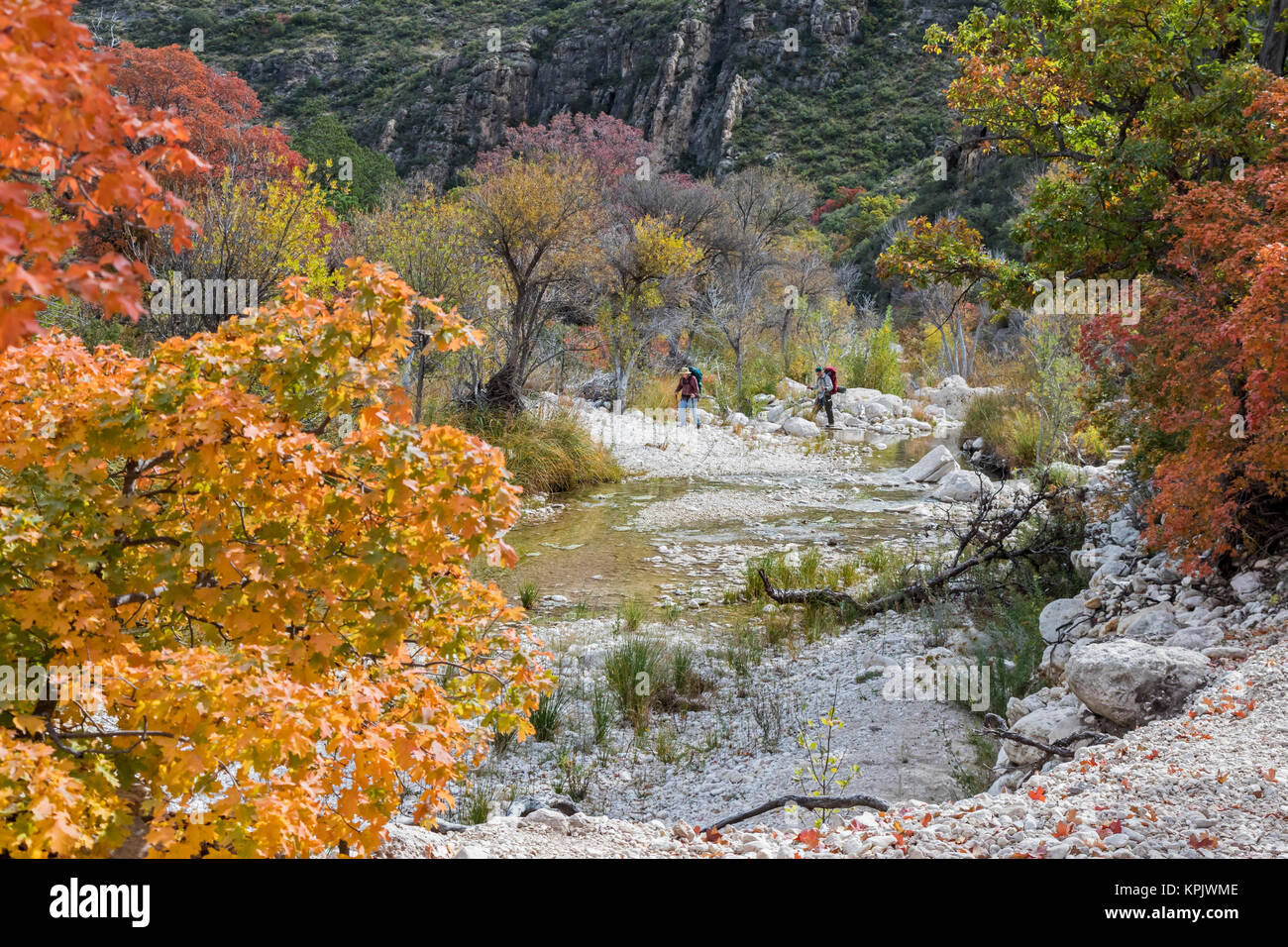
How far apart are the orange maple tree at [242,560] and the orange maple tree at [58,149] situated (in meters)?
0.63

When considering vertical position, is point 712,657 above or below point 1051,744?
below

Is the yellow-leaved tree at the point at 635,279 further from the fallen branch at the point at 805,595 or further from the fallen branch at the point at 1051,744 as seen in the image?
the fallen branch at the point at 1051,744

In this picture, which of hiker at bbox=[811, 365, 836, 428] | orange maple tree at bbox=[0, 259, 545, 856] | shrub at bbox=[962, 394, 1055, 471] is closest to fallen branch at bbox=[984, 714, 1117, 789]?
orange maple tree at bbox=[0, 259, 545, 856]

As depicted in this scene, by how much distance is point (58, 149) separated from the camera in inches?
68.1

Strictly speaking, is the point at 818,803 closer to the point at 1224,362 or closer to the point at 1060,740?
the point at 1060,740

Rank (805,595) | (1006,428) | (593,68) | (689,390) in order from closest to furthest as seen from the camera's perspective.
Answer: (805,595)
(1006,428)
(689,390)
(593,68)

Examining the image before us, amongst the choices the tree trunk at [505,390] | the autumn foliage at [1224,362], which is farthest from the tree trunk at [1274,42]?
the tree trunk at [505,390]

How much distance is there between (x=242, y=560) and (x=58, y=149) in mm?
1048

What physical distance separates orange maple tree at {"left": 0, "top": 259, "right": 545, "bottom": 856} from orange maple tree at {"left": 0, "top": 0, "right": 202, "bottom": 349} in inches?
24.7

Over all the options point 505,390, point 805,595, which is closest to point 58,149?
point 805,595

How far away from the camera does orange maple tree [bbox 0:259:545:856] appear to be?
1987 mm

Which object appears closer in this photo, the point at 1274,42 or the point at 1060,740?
the point at 1060,740

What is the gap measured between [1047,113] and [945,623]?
5.18 meters
